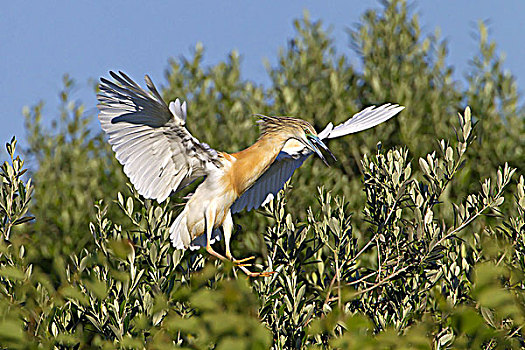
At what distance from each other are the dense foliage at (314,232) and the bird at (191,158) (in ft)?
0.74

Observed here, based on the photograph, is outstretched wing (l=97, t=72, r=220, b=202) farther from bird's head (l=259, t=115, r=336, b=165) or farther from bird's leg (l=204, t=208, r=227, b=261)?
bird's head (l=259, t=115, r=336, b=165)

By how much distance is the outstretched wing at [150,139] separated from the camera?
4.76m

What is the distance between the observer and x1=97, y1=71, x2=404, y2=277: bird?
4832 mm

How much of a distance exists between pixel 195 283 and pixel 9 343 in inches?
32.4

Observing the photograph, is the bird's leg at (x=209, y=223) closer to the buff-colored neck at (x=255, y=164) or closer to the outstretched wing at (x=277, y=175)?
the buff-colored neck at (x=255, y=164)

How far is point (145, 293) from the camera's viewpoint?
4.03 m

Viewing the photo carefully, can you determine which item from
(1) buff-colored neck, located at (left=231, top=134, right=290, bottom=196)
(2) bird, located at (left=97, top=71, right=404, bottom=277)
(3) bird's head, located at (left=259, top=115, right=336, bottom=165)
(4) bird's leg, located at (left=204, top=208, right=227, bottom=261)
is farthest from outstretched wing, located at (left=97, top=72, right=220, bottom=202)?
(3) bird's head, located at (left=259, top=115, right=336, bottom=165)

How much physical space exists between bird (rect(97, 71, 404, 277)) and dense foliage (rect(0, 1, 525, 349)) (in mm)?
227

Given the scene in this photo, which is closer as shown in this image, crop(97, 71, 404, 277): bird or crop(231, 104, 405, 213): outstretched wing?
crop(97, 71, 404, 277): bird

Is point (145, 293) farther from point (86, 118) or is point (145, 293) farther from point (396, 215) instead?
point (86, 118)

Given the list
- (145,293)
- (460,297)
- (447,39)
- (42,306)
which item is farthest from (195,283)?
(447,39)

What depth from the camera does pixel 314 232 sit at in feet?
17.4

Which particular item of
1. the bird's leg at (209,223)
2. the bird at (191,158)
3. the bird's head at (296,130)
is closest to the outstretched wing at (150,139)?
the bird at (191,158)

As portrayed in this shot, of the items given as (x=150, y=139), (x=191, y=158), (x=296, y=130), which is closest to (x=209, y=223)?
(x=191, y=158)
